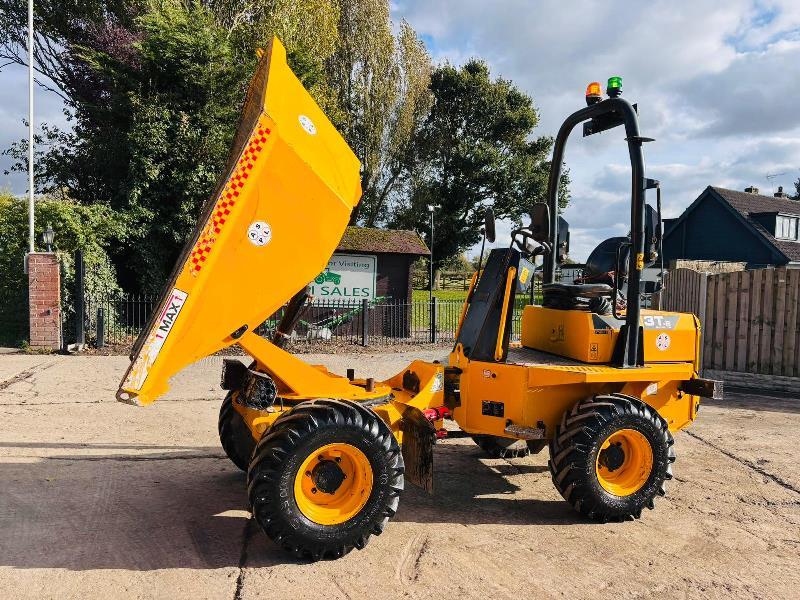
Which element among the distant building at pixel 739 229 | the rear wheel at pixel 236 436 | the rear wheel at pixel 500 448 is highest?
the distant building at pixel 739 229

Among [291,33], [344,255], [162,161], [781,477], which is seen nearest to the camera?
[781,477]

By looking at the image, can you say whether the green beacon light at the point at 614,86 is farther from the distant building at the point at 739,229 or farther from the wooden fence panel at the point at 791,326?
the distant building at the point at 739,229

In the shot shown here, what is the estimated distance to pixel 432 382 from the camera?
4922 millimetres

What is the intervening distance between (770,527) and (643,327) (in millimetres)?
1752

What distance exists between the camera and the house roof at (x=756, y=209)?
29.3m

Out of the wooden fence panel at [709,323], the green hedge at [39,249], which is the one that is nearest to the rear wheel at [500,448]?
the wooden fence panel at [709,323]

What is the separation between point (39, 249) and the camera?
1404 cm

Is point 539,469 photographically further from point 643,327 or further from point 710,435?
point 710,435

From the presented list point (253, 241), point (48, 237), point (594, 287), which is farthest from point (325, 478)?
point (48, 237)

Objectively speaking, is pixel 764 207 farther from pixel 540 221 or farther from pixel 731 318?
pixel 540 221

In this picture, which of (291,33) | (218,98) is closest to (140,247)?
(218,98)

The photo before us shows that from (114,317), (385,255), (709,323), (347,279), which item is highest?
Answer: (385,255)

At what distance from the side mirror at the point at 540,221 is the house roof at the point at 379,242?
12205 mm

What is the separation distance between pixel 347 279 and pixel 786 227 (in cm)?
2448
